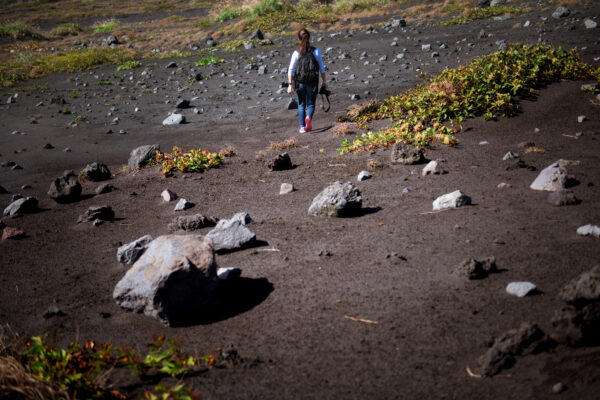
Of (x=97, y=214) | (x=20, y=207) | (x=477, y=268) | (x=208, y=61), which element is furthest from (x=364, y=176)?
(x=208, y=61)

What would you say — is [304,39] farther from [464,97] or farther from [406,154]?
[406,154]

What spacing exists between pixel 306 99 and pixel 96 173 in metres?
4.30

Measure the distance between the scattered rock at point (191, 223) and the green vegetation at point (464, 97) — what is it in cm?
294

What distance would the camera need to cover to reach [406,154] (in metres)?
6.29

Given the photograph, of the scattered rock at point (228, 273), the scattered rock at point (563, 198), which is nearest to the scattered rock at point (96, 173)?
the scattered rock at point (228, 273)

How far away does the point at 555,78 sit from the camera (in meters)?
8.50

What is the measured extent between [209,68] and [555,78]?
12.4 metres

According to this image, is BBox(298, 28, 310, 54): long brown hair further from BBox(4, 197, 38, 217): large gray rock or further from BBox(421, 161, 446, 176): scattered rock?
BBox(4, 197, 38, 217): large gray rock

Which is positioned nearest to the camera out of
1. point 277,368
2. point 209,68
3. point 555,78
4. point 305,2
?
point 277,368

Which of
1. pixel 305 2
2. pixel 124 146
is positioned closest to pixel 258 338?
pixel 124 146

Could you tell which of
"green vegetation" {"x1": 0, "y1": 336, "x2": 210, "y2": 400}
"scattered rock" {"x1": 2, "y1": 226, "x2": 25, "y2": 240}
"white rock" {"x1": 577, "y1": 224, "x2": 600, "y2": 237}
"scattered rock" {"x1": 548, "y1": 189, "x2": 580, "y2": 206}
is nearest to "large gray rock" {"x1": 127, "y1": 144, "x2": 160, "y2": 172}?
"scattered rock" {"x1": 2, "y1": 226, "x2": 25, "y2": 240}

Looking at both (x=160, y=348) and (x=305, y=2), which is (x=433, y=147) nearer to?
(x=160, y=348)

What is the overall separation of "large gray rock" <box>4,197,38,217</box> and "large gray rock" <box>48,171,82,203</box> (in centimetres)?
32

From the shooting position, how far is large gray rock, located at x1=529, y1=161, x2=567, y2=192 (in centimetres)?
464
